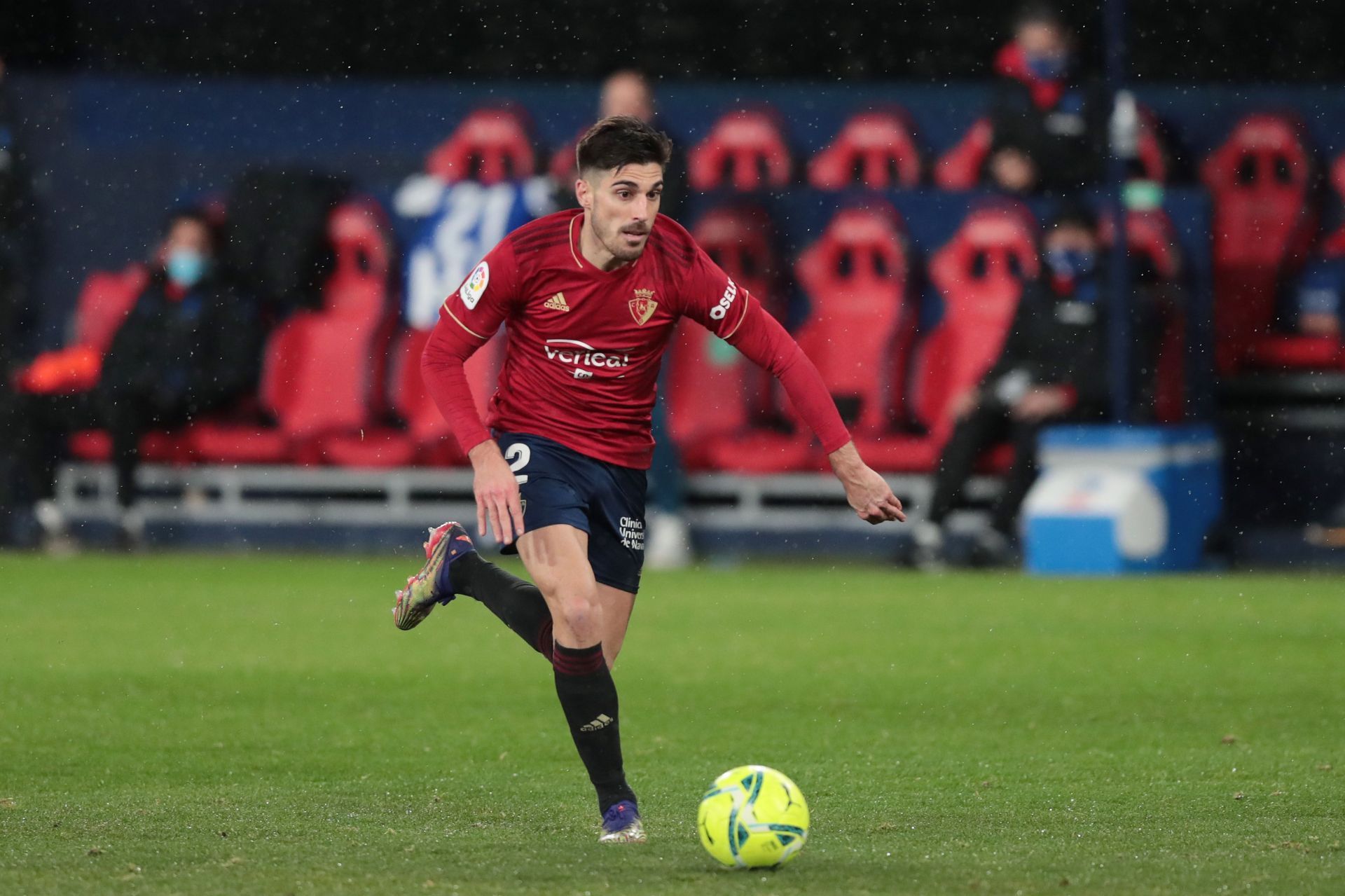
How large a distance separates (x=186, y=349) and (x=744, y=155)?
4.01 meters

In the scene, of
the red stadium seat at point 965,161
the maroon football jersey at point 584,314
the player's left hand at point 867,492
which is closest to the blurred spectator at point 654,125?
the red stadium seat at point 965,161

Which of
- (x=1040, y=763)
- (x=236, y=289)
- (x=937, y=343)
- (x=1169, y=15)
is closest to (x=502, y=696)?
(x=1040, y=763)

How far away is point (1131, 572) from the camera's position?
13.0 m

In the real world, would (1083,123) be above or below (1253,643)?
above

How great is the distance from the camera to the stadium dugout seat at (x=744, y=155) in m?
15.3

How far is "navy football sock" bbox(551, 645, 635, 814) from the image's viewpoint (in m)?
5.64

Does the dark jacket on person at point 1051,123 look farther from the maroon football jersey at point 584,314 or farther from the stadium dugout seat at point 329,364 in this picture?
the maroon football jersey at point 584,314

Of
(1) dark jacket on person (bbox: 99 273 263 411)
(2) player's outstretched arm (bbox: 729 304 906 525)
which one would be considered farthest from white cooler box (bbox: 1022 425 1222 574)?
(2) player's outstretched arm (bbox: 729 304 906 525)

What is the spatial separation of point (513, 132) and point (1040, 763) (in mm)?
9593

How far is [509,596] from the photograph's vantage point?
20.2 feet

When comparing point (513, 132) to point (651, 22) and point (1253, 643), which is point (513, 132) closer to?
point (651, 22)

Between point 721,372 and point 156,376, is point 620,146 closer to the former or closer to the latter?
point 721,372

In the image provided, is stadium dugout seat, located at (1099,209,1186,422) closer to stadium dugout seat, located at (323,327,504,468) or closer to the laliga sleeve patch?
stadium dugout seat, located at (323,327,504,468)

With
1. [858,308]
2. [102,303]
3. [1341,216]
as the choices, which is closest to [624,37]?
[858,308]
